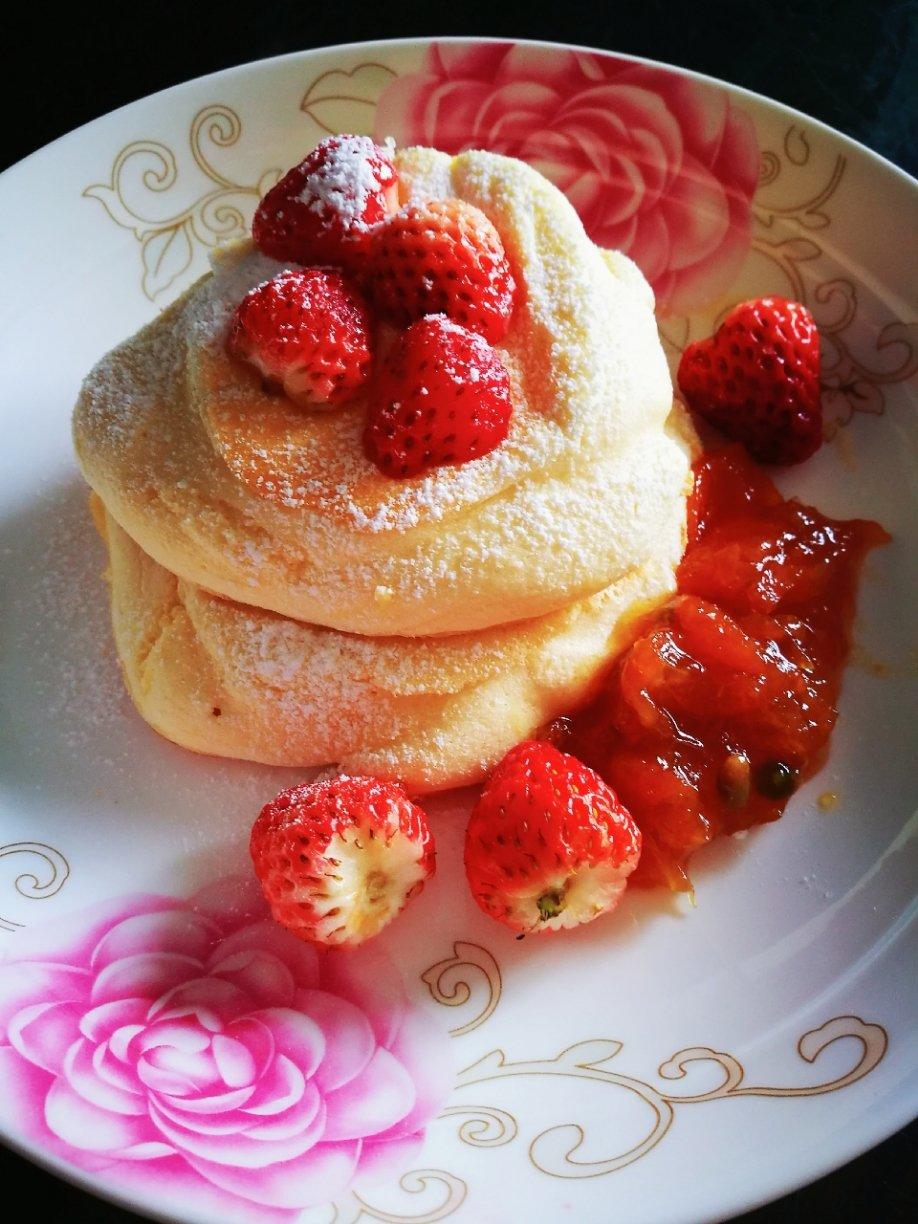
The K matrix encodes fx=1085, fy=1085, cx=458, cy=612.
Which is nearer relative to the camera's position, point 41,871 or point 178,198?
point 41,871

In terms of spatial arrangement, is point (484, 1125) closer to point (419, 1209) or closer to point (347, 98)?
point (419, 1209)

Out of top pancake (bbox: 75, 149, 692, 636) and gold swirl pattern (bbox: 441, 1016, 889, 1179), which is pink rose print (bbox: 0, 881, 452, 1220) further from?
top pancake (bbox: 75, 149, 692, 636)

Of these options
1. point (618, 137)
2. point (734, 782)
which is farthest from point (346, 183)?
point (734, 782)

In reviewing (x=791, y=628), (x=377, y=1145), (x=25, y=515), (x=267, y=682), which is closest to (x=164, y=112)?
(x=25, y=515)

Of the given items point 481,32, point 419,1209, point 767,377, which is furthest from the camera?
point 481,32

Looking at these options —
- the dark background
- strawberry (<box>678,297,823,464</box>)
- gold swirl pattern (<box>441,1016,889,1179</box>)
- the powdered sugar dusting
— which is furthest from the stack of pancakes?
the dark background

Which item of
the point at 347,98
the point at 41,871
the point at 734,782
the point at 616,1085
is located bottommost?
the point at 41,871

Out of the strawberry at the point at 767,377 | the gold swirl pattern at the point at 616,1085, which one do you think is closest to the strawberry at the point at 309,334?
the strawberry at the point at 767,377

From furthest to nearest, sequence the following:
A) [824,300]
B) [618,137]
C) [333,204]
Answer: [618,137] → [824,300] → [333,204]

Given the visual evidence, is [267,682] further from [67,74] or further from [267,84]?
[67,74]
